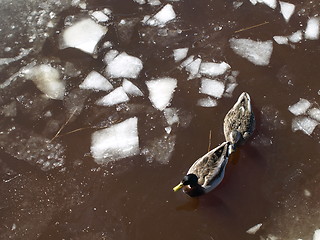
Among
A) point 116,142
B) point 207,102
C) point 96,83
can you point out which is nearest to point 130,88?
point 96,83

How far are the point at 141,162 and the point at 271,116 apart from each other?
0.97 meters

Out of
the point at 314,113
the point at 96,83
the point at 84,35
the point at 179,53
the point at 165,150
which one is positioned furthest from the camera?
the point at 84,35

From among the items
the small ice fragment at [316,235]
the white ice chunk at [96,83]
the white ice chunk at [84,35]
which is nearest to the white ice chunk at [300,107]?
the small ice fragment at [316,235]

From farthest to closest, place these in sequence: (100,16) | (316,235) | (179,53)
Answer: (100,16) < (179,53) < (316,235)

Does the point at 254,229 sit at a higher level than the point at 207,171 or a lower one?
lower

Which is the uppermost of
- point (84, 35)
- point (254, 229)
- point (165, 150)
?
point (84, 35)

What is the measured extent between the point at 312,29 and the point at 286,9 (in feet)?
1.01

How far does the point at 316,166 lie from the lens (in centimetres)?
314

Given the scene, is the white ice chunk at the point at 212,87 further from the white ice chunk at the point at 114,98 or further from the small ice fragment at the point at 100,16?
the small ice fragment at the point at 100,16

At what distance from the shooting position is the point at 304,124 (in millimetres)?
3326

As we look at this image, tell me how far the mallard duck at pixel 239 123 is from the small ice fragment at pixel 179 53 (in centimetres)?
71

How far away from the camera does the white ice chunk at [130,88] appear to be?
357 cm

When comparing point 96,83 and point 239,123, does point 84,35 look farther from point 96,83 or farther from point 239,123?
point 239,123

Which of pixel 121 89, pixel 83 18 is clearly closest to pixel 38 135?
pixel 121 89
